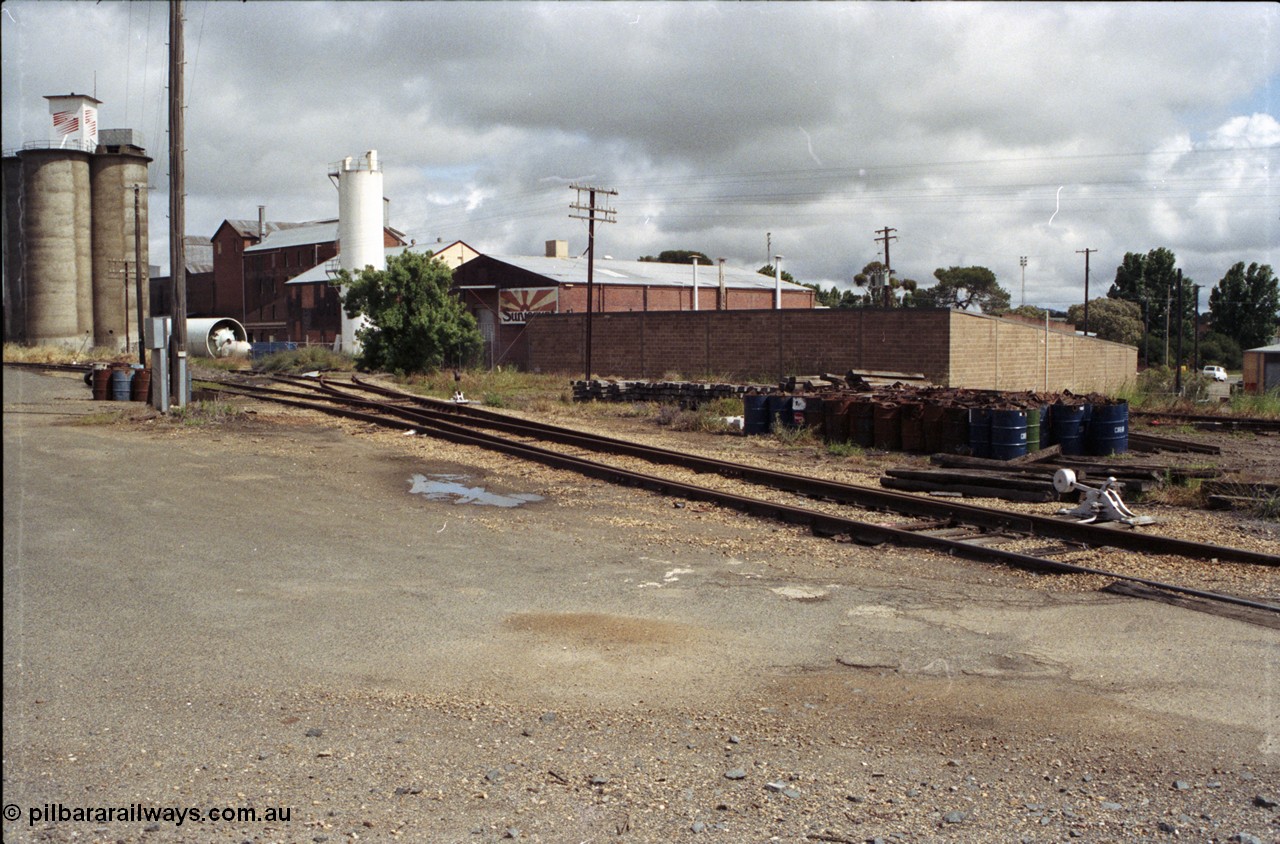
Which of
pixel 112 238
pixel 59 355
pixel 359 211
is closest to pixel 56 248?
pixel 112 238

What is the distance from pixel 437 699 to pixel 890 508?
290 inches

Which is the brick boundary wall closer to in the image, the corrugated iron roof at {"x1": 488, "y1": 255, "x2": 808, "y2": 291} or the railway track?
the corrugated iron roof at {"x1": 488, "y1": 255, "x2": 808, "y2": 291}

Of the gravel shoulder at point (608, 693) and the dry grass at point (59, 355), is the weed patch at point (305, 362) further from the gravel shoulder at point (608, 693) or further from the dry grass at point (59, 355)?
the gravel shoulder at point (608, 693)

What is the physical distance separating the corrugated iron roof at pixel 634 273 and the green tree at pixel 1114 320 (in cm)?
2477

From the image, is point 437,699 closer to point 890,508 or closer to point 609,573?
point 609,573

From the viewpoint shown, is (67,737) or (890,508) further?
(890,508)

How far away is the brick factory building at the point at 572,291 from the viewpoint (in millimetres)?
50250

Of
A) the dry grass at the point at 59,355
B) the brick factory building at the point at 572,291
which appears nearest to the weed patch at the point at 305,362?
the brick factory building at the point at 572,291

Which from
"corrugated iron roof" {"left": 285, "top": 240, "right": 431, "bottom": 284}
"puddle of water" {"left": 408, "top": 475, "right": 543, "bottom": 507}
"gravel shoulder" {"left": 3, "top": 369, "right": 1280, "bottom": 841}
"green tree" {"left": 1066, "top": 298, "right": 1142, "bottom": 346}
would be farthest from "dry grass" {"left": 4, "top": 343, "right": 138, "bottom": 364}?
"green tree" {"left": 1066, "top": 298, "right": 1142, "bottom": 346}

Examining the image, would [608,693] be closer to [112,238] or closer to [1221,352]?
[112,238]

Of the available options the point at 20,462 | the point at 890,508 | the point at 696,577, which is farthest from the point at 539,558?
the point at 20,462

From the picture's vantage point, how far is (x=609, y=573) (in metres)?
8.77

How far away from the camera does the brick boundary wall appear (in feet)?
109

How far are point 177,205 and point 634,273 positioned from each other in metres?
39.4
